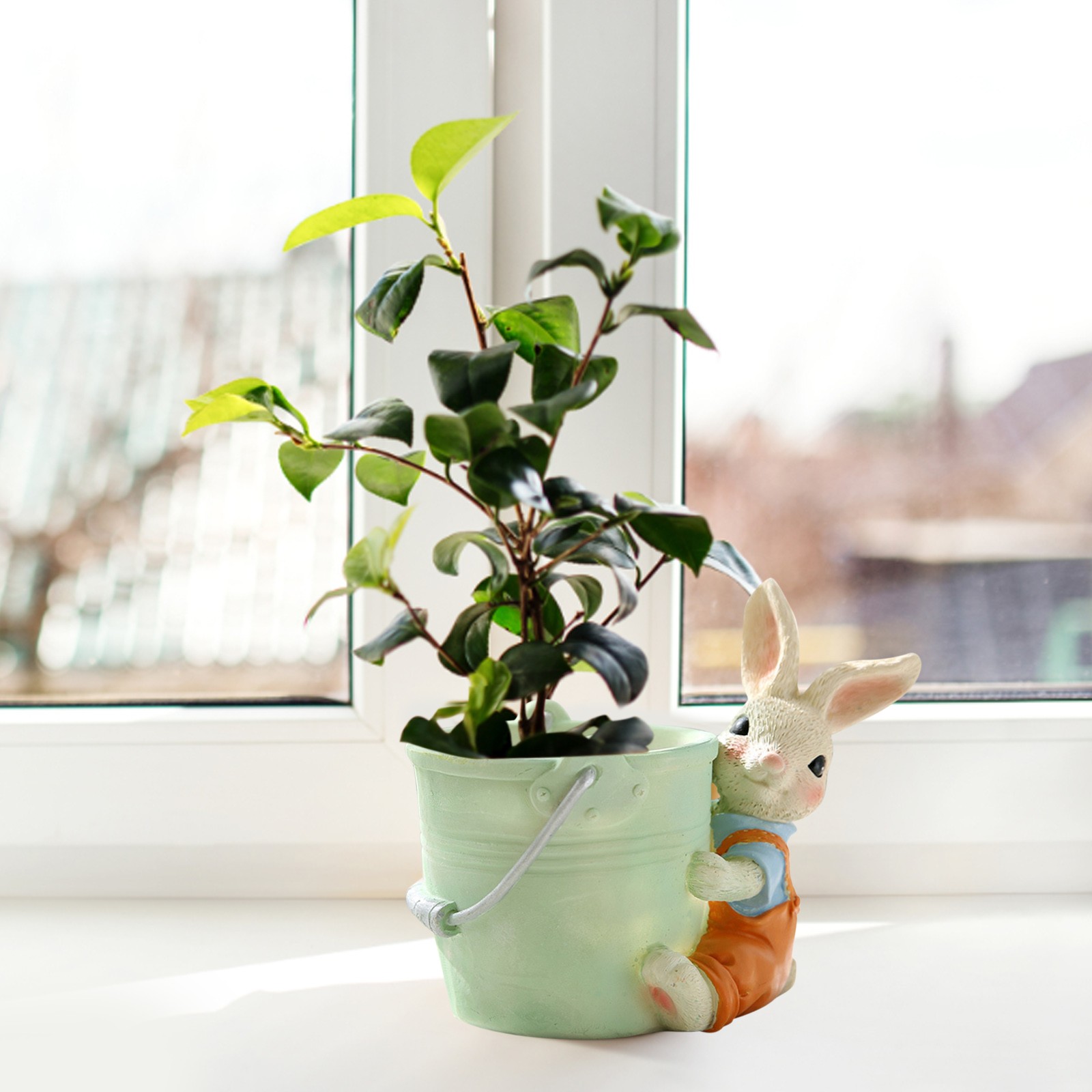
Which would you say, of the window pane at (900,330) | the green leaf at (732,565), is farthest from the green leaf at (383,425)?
the window pane at (900,330)

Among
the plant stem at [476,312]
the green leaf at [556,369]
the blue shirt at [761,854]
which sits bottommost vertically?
the blue shirt at [761,854]

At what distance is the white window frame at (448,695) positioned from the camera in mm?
946

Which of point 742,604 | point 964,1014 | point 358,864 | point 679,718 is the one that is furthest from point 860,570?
point 358,864

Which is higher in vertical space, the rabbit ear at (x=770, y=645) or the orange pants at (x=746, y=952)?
the rabbit ear at (x=770, y=645)

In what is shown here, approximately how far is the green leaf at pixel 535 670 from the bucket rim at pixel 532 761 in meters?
0.04

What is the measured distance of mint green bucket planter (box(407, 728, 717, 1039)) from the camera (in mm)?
605

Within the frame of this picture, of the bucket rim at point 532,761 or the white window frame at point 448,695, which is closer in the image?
the bucket rim at point 532,761

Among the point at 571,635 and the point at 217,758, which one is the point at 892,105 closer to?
the point at 571,635

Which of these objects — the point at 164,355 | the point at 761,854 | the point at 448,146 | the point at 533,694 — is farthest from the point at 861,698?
the point at 164,355

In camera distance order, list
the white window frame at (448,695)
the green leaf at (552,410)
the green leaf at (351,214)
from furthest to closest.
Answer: the white window frame at (448,695), the green leaf at (351,214), the green leaf at (552,410)

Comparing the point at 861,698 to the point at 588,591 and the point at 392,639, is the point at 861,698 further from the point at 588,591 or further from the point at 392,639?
the point at 392,639

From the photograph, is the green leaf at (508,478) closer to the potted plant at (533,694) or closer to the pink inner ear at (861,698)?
the potted plant at (533,694)

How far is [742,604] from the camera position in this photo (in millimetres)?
1030

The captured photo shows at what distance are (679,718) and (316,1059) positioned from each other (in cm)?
46
